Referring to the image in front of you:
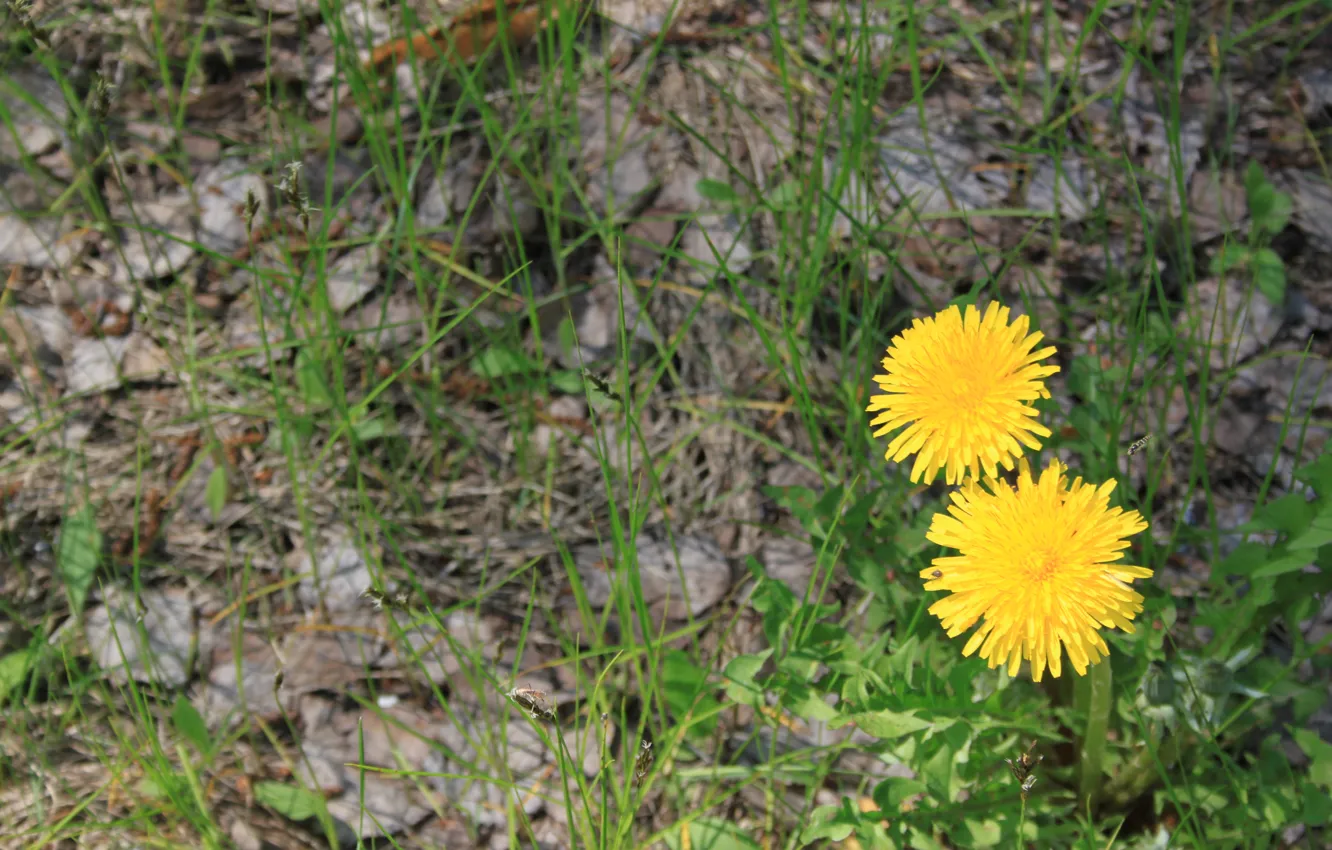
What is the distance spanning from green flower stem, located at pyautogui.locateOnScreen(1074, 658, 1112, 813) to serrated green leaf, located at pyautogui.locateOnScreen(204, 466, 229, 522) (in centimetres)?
168

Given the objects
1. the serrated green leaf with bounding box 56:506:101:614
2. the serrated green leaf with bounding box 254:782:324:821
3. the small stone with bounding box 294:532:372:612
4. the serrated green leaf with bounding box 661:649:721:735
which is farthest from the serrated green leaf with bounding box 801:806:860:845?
the serrated green leaf with bounding box 56:506:101:614

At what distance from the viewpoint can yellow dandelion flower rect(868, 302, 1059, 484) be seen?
4.41ft

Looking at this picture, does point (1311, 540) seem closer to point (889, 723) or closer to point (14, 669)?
point (889, 723)

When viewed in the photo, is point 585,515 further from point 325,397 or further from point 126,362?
point 126,362

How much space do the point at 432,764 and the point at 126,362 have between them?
1177 millimetres

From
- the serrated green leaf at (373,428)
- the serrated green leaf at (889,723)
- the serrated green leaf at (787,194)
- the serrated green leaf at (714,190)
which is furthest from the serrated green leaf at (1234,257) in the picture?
the serrated green leaf at (373,428)

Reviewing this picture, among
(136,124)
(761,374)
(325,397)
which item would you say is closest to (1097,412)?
(761,374)

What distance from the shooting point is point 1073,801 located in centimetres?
178

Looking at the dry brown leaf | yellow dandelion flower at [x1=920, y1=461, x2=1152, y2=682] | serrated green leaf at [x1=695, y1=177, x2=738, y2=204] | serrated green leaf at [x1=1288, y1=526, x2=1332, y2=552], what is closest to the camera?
yellow dandelion flower at [x1=920, y1=461, x2=1152, y2=682]

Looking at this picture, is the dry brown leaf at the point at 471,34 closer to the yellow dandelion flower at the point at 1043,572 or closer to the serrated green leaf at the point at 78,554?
the serrated green leaf at the point at 78,554

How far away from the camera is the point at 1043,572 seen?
4.20 ft

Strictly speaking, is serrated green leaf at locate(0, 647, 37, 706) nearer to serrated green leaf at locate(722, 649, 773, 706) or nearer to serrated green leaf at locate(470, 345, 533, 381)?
serrated green leaf at locate(470, 345, 533, 381)

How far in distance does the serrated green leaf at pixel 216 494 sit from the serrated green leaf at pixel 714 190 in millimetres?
1183

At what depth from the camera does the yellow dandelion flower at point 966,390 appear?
134cm
